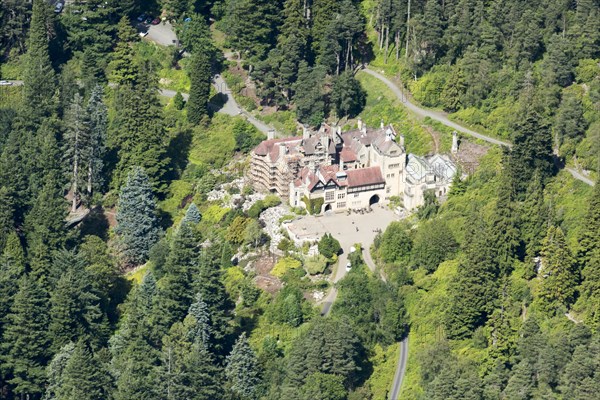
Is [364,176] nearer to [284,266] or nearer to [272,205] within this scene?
→ [272,205]

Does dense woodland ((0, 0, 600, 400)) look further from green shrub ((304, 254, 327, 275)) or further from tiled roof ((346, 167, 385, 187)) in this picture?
tiled roof ((346, 167, 385, 187))

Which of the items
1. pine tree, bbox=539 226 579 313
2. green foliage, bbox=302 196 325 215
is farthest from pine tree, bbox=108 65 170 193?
pine tree, bbox=539 226 579 313

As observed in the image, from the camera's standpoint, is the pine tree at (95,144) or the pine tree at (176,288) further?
the pine tree at (95,144)

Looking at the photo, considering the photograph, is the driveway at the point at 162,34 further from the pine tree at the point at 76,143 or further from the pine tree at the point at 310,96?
the pine tree at the point at 310,96

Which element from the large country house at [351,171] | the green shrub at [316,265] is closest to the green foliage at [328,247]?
the green shrub at [316,265]

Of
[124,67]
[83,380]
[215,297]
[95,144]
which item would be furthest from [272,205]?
[124,67]

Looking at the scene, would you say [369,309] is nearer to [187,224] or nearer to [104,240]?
[187,224]
